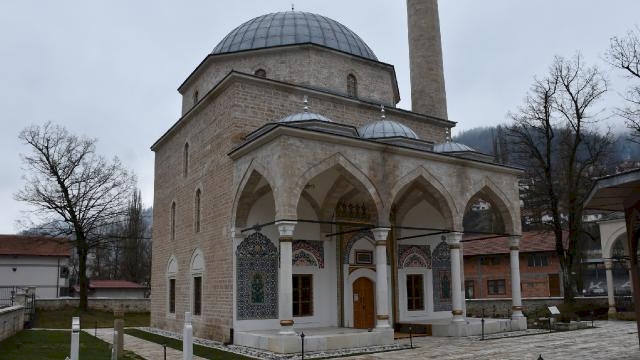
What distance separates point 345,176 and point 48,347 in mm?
7323

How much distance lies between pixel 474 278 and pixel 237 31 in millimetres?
20158

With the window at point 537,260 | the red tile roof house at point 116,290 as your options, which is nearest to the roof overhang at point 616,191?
the window at point 537,260

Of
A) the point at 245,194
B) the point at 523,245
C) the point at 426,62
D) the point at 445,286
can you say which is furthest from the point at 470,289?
the point at 245,194

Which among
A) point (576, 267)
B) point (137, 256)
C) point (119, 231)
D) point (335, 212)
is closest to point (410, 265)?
point (335, 212)

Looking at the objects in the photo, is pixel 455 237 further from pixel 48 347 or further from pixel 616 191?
pixel 48 347

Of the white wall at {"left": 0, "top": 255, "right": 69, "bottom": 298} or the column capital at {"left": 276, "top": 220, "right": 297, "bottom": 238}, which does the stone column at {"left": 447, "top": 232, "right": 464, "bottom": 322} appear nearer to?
the column capital at {"left": 276, "top": 220, "right": 297, "bottom": 238}

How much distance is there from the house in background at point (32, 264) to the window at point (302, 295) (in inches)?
796

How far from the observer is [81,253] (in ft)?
74.9

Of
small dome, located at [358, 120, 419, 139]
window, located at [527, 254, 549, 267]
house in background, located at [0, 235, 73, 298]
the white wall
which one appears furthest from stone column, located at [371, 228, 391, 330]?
the white wall

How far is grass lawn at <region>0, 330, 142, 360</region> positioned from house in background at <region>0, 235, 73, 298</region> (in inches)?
636

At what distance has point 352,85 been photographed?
51.8ft

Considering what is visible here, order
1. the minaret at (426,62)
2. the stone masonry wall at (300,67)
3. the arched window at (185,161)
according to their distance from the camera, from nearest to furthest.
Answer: the stone masonry wall at (300,67), the arched window at (185,161), the minaret at (426,62)

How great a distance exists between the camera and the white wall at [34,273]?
2838 centimetres

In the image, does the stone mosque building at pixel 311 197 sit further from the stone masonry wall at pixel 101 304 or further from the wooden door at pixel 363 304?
the stone masonry wall at pixel 101 304
